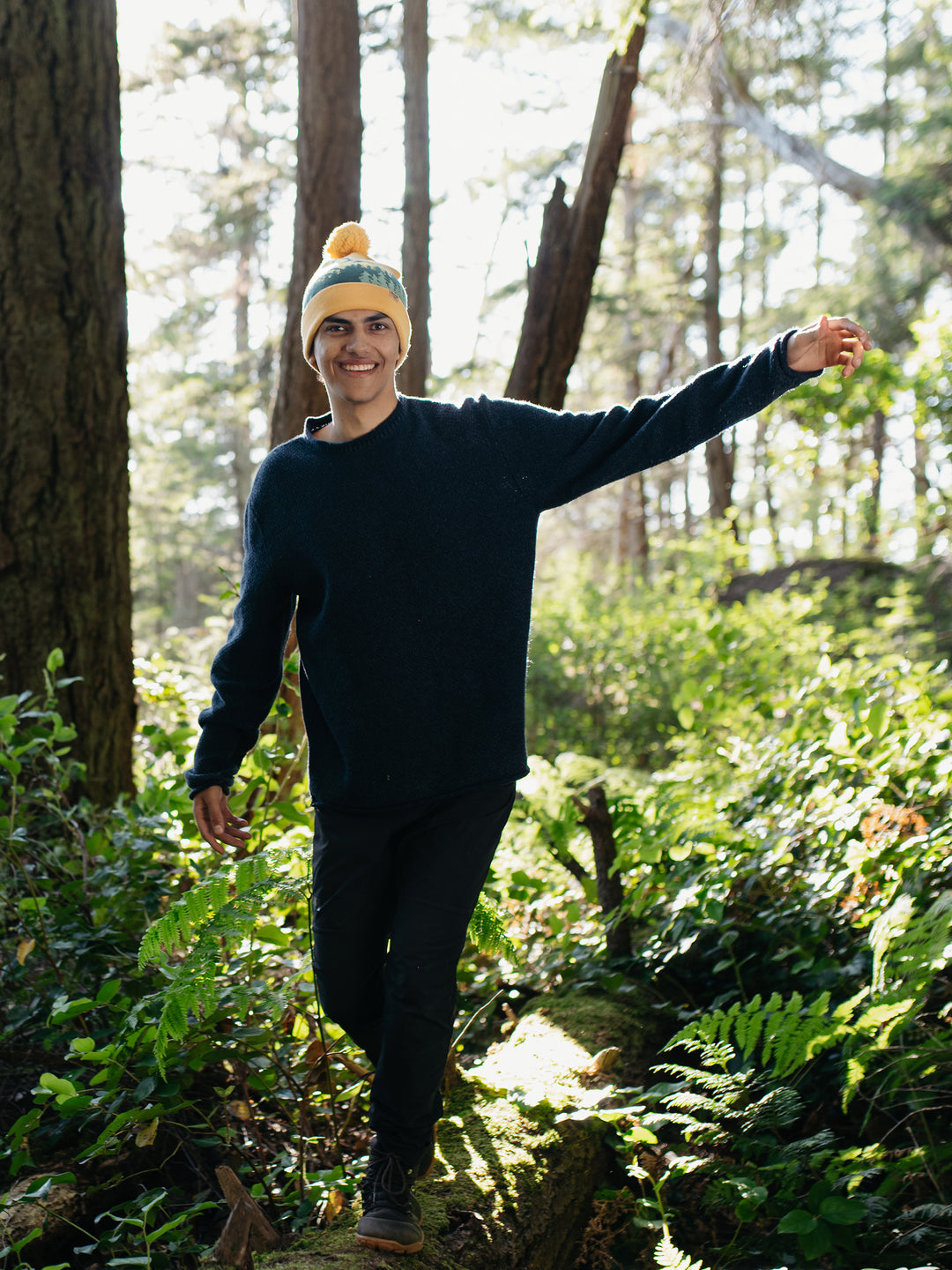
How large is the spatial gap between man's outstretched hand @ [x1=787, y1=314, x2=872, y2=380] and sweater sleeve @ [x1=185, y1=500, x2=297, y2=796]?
4.73ft

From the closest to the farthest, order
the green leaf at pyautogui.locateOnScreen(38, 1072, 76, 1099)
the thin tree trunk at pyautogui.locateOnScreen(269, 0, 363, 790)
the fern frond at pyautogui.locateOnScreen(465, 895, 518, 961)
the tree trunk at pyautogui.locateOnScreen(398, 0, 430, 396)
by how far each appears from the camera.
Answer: the green leaf at pyautogui.locateOnScreen(38, 1072, 76, 1099) < the fern frond at pyautogui.locateOnScreen(465, 895, 518, 961) < the thin tree trunk at pyautogui.locateOnScreen(269, 0, 363, 790) < the tree trunk at pyautogui.locateOnScreen(398, 0, 430, 396)

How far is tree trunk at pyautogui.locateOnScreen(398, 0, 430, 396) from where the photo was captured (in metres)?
11.2

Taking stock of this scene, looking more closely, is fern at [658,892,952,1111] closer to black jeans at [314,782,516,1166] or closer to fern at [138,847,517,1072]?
black jeans at [314,782,516,1166]

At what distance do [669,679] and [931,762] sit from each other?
6.62 m

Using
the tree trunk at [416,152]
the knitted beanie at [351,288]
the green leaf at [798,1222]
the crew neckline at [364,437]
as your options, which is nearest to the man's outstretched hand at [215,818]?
the crew neckline at [364,437]

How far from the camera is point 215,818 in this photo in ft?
8.94

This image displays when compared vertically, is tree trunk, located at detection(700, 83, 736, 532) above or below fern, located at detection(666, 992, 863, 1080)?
above

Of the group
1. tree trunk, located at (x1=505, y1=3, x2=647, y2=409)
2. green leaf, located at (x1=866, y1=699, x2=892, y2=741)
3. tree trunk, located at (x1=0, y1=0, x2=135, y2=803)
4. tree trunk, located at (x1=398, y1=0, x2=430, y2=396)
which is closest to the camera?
green leaf, located at (x1=866, y1=699, x2=892, y2=741)

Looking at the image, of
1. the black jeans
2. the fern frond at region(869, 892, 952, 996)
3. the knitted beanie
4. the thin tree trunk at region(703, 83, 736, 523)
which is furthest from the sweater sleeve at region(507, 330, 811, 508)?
the thin tree trunk at region(703, 83, 736, 523)

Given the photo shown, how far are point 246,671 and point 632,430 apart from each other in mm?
1241

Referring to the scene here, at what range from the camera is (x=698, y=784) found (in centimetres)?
410

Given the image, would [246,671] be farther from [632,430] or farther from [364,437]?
[632,430]

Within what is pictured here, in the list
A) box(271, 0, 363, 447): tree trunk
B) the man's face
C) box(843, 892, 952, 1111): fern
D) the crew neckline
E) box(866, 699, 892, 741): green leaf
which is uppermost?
box(271, 0, 363, 447): tree trunk

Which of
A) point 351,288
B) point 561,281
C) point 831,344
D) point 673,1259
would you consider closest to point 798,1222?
point 673,1259
